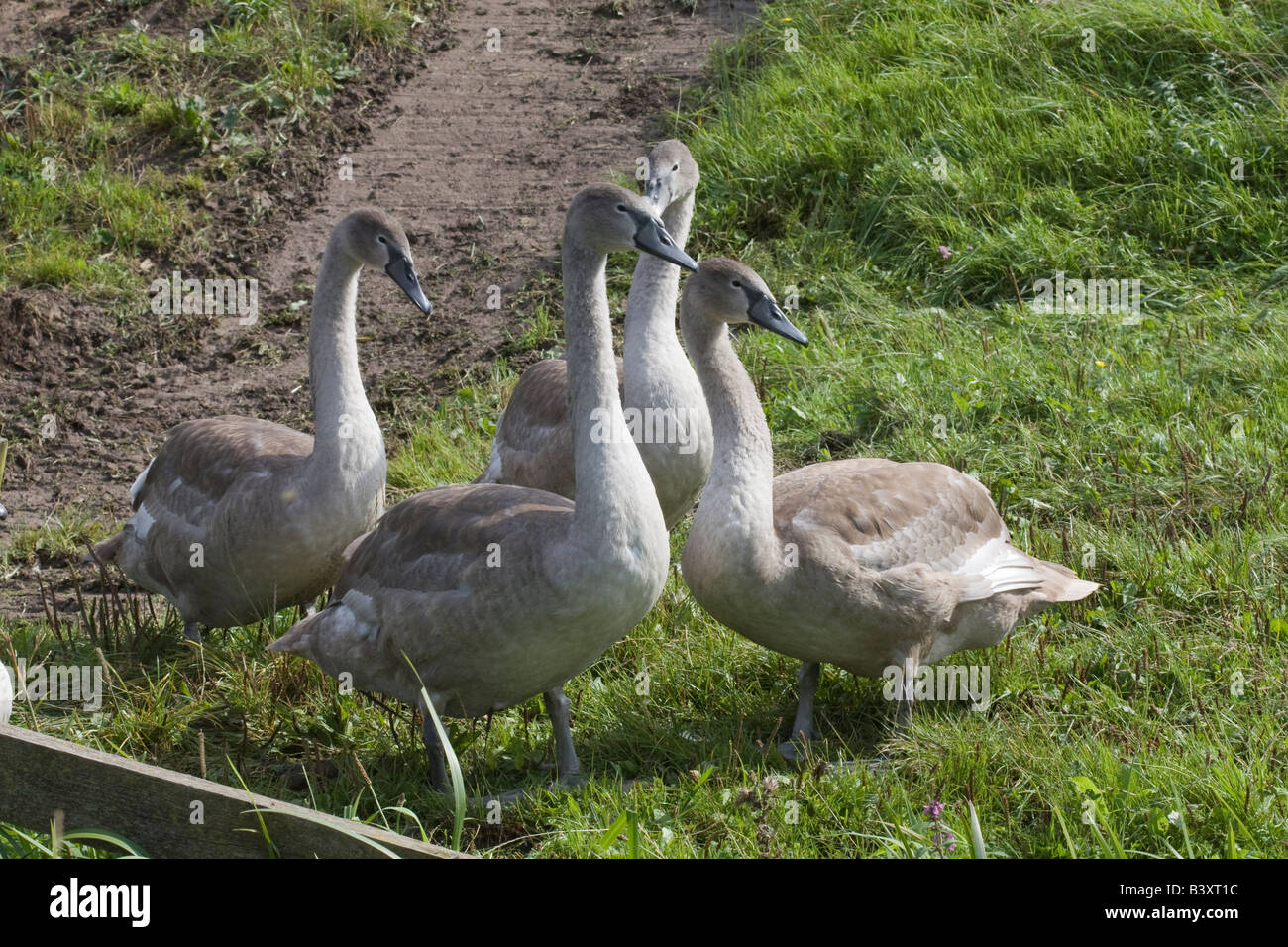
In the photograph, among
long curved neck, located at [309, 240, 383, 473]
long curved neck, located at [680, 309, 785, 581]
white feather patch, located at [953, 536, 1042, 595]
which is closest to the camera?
long curved neck, located at [680, 309, 785, 581]

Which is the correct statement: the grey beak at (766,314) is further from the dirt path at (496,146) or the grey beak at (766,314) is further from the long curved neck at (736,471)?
the dirt path at (496,146)

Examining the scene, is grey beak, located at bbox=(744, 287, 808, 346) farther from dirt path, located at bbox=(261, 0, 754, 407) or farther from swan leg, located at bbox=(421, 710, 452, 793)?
dirt path, located at bbox=(261, 0, 754, 407)

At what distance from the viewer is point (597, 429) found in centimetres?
438

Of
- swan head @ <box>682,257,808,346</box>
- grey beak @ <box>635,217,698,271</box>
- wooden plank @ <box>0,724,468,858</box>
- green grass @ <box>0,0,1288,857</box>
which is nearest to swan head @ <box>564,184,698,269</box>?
grey beak @ <box>635,217,698,271</box>

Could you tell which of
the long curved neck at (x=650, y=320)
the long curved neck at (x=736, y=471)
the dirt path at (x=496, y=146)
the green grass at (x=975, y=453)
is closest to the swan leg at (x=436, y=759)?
the green grass at (x=975, y=453)

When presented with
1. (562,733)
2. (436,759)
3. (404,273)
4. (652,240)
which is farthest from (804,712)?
(404,273)

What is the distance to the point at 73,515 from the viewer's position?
7.22 metres

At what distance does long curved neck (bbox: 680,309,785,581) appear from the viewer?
4.51 meters

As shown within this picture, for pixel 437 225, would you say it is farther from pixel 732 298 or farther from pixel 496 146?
pixel 732 298

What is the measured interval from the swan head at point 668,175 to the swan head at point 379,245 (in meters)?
1.12

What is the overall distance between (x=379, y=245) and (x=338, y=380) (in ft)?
2.04

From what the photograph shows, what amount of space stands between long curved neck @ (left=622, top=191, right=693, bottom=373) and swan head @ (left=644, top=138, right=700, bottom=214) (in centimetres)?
29

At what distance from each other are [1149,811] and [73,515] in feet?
18.3
